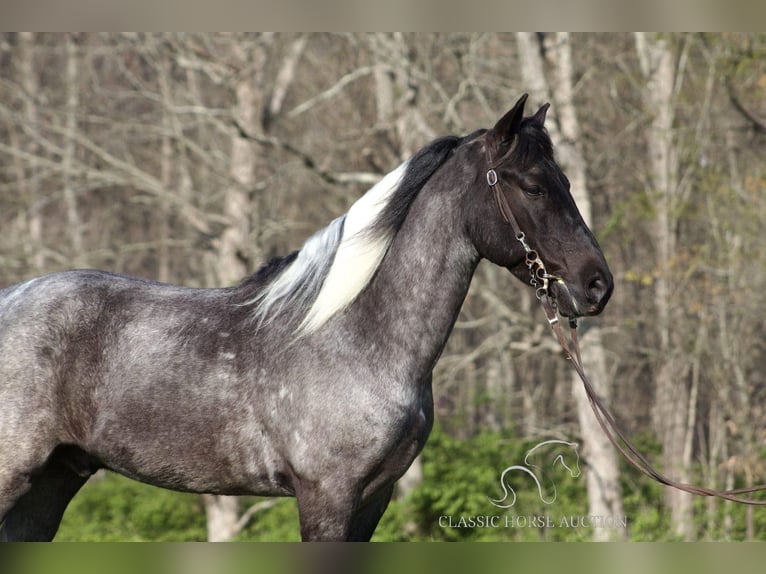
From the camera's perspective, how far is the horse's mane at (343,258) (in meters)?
3.53

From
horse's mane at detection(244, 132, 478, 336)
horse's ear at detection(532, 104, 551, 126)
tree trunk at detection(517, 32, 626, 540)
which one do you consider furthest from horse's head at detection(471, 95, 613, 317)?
tree trunk at detection(517, 32, 626, 540)

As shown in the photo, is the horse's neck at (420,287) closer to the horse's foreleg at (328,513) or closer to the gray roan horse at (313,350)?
→ the gray roan horse at (313,350)

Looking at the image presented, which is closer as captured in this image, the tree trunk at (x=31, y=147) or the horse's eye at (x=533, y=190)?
the horse's eye at (x=533, y=190)

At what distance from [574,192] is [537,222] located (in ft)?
18.6

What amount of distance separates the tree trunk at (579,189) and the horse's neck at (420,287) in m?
5.54

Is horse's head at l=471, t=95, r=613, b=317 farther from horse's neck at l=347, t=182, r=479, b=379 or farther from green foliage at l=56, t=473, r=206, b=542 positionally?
green foliage at l=56, t=473, r=206, b=542

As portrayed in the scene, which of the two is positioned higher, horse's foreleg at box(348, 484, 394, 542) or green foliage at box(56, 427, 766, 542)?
horse's foreleg at box(348, 484, 394, 542)

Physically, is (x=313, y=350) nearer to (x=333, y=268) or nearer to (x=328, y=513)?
(x=333, y=268)

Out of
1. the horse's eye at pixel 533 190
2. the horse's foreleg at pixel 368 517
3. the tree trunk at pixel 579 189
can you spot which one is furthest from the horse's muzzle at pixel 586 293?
the tree trunk at pixel 579 189

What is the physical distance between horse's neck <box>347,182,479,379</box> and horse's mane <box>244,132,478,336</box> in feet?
0.19

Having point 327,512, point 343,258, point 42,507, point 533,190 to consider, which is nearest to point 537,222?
point 533,190

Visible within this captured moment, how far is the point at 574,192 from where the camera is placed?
8922 millimetres

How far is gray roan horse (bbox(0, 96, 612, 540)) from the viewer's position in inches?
134
